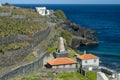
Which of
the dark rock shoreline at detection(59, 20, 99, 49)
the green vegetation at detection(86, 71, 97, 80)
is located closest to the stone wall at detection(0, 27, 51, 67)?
the green vegetation at detection(86, 71, 97, 80)

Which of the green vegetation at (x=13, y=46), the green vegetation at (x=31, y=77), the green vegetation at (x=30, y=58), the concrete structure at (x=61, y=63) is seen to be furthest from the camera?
the concrete structure at (x=61, y=63)

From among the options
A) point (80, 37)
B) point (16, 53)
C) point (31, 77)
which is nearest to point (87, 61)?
point (16, 53)

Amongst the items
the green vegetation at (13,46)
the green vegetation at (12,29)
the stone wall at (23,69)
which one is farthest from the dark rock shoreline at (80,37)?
the stone wall at (23,69)

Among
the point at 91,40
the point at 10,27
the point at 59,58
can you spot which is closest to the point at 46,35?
the point at 10,27

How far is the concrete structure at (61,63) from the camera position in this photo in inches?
2074

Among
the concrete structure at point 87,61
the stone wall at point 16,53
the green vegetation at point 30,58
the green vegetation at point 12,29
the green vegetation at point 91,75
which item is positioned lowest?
the green vegetation at point 91,75

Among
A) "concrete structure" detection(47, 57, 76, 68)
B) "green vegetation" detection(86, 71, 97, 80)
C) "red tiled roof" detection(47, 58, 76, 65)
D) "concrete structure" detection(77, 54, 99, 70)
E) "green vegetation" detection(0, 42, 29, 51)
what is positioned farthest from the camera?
"concrete structure" detection(77, 54, 99, 70)

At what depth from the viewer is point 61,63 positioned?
174 feet

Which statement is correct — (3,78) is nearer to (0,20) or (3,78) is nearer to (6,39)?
(6,39)

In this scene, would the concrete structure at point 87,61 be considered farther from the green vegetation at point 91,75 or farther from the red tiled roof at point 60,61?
the green vegetation at point 91,75

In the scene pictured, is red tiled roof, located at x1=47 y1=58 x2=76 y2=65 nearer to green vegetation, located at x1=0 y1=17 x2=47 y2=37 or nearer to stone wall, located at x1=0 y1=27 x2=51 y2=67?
stone wall, located at x1=0 y1=27 x2=51 y2=67

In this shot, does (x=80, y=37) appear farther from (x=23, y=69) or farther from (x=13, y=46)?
(x=23, y=69)

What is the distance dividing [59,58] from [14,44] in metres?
7.27

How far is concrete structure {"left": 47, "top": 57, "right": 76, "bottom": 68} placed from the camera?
173ft
